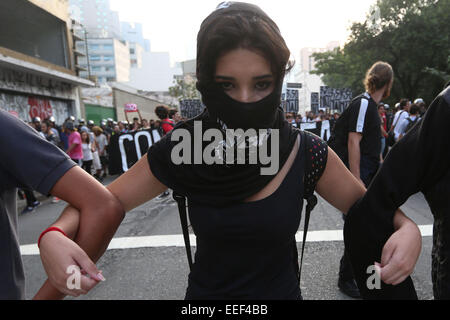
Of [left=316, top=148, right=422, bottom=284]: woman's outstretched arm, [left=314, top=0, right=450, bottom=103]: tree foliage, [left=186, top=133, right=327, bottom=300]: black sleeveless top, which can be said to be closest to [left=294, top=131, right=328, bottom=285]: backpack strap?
[left=186, top=133, right=327, bottom=300]: black sleeveless top

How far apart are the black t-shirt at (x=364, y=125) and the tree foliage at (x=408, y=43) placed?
19716 mm

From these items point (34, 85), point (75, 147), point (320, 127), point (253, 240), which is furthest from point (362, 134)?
point (34, 85)

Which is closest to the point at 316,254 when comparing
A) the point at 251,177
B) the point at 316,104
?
the point at 251,177

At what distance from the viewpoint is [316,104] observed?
55.5 ft

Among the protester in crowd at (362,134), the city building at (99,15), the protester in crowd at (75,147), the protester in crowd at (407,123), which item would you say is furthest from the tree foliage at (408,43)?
the city building at (99,15)

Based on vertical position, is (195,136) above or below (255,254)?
above

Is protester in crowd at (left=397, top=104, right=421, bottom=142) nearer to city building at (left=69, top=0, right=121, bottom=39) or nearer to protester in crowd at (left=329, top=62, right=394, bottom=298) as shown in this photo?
protester in crowd at (left=329, top=62, right=394, bottom=298)

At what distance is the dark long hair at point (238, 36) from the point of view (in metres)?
1.14

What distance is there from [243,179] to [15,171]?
0.77 metres

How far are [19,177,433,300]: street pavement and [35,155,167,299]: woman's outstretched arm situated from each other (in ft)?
6.85

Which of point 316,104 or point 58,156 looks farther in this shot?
point 316,104

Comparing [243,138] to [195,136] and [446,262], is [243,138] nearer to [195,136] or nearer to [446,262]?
[195,136]

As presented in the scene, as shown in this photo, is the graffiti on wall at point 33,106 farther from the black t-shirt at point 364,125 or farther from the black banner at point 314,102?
the black t-shirt at point 364,125
